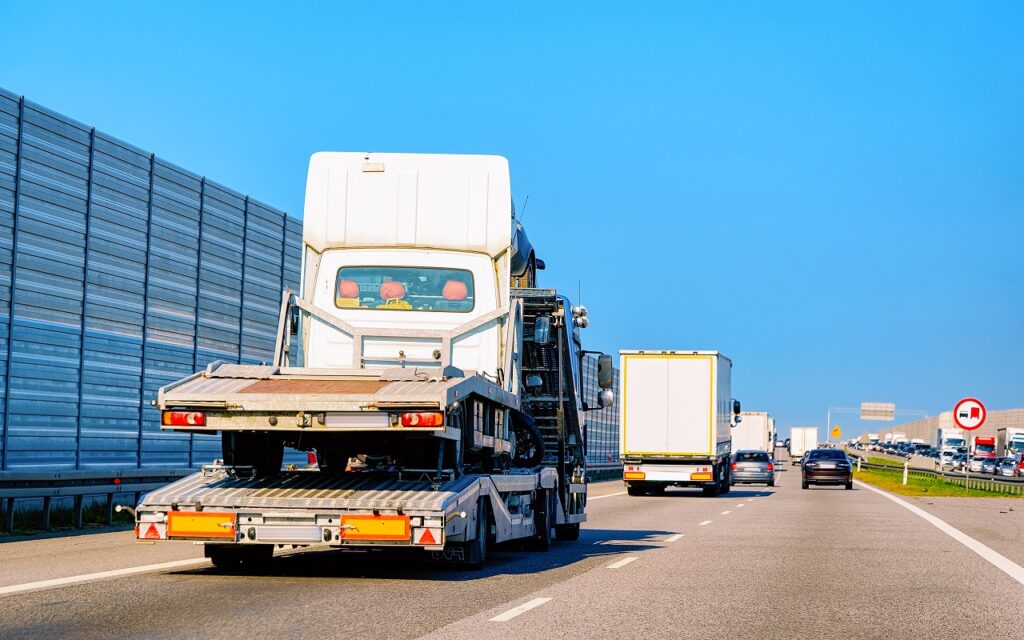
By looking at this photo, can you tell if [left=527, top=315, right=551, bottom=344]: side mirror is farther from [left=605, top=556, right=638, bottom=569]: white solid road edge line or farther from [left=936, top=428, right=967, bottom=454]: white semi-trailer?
[left=936, top=428, right=967, bottom=454]: white semi-trailer

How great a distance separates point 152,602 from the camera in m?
10.7

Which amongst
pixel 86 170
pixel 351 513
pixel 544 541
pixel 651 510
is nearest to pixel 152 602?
pixel 351 513

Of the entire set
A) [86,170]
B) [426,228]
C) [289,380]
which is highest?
[86,170]

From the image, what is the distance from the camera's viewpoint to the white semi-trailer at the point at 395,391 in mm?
12180

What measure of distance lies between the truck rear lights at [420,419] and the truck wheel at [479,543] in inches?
69.3

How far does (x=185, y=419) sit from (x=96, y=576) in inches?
65.0

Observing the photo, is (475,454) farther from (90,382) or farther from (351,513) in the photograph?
(90,382)

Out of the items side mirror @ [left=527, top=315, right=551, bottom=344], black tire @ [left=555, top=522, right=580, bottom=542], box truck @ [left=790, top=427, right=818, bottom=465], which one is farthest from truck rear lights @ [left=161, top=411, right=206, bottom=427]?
box truck @ [left=790, top=427, right=818, bottom=465]

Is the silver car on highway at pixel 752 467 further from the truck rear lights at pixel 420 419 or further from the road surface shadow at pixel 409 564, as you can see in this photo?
the truck rear lights at pixel 420 419

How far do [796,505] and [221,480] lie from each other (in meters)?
23.2

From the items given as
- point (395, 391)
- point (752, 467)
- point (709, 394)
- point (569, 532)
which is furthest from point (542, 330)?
point (752, 467)

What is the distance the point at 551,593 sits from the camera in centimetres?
1205

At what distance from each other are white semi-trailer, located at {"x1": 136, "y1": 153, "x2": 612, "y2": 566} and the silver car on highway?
117ft

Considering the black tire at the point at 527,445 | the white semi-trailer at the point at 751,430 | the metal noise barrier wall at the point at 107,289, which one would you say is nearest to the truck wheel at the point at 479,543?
the black tire at the point at 527,445
